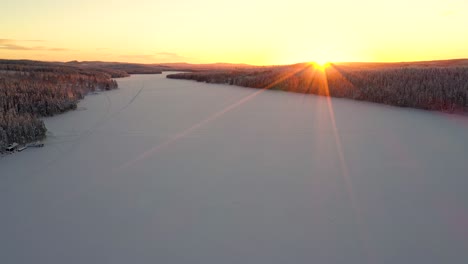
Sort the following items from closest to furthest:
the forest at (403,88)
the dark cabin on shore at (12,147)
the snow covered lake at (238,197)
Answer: the snow covered lake at (238,197)
the dark cabin on shore at (12,147)
the forest at (403,88)

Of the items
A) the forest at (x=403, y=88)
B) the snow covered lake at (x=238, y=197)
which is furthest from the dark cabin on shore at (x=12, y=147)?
the forest at (x=403, y=88)

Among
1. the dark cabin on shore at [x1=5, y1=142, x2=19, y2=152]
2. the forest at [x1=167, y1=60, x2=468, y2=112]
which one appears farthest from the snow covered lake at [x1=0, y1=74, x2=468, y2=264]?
the forest at [x1=167, y1=60, x2=468, y2=112]

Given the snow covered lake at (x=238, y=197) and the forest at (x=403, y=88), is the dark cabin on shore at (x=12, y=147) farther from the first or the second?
the forest at (x=403, y=88)

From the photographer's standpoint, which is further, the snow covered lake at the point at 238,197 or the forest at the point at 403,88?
the forest at the point at 403,88

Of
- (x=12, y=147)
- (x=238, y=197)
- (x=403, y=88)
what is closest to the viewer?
(x=238, y=197)

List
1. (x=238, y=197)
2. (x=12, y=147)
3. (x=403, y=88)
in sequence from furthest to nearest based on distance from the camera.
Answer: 1. (x=403, y=88)
2. (x=12, y=147)
3. (x=238, y=197)

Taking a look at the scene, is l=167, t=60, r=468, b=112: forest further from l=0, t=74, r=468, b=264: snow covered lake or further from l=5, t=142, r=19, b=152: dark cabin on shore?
l=5, t=142, r=19, b=152: dark cabin on shore

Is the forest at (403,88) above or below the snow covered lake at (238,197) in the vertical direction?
above

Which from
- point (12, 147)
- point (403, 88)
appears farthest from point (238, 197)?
point (403, 88)

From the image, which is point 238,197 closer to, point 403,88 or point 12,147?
point 12,147

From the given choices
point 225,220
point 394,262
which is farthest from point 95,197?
point 394,262
